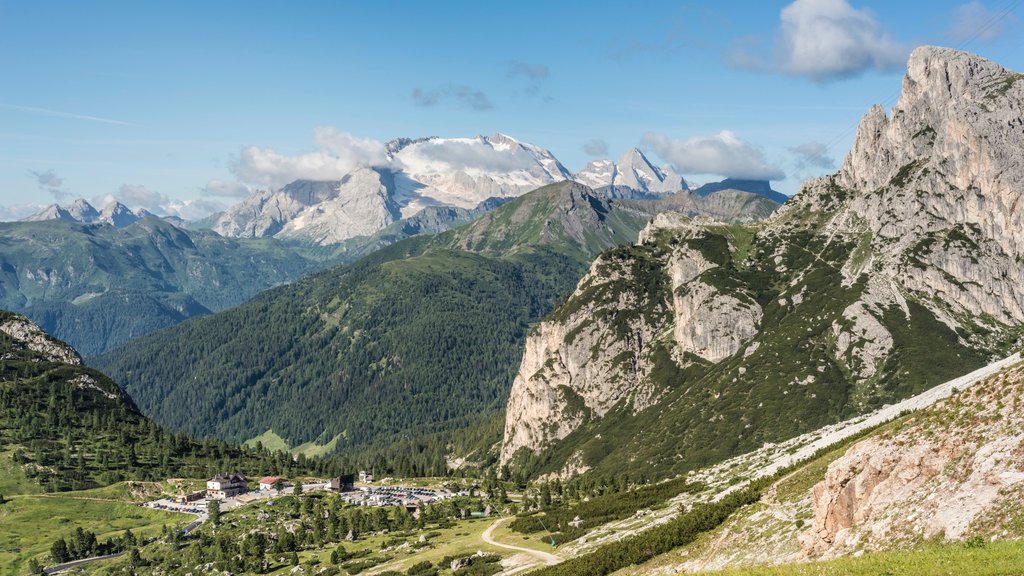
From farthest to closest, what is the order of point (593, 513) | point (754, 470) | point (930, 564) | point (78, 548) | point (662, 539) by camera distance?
point (78, 548) < point (593, 513) < point (754, 470) < point (662, 539) < point (930, 564)

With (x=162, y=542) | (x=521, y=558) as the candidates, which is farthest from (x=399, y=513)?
(x=521, y=558)

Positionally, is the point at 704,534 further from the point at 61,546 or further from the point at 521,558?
the point at 61,546

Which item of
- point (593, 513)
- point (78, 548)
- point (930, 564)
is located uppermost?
point (930, 564)

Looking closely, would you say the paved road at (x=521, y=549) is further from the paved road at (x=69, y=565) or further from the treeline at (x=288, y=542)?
the paved road at (x=69, y=565)

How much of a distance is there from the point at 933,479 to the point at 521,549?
8685cm

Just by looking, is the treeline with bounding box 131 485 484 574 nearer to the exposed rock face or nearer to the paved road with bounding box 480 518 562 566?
the paved road with bounding box 480 518 562 566

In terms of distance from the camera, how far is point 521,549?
128750 millimetres

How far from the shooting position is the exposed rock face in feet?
154

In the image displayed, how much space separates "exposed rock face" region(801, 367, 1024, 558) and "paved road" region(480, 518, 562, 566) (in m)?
59.2

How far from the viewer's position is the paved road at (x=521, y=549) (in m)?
114

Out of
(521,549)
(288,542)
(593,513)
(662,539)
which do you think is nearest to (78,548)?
(288,542)

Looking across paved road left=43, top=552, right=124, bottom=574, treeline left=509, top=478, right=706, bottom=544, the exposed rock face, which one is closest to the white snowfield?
treeline left=509, top=478, right=706, bottom=544

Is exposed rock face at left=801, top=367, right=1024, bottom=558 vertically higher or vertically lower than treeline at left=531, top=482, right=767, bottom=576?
higher

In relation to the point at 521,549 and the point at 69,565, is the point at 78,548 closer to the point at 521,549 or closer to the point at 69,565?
the point at 69,565
